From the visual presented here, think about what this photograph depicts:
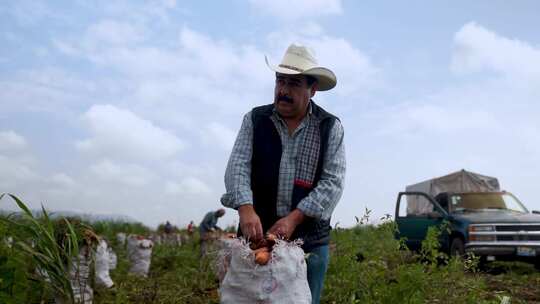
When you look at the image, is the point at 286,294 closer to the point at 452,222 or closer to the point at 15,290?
the point at 15,290

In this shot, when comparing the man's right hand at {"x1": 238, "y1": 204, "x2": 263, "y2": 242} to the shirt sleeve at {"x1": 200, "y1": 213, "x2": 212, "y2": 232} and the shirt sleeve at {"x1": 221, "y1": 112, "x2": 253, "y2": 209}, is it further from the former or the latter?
the shirt sleeve at {"x1": 200, "y1": 213, "x2": 212, "y2": 232}

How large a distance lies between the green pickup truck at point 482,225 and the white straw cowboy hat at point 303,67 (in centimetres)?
797

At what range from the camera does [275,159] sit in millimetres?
2939

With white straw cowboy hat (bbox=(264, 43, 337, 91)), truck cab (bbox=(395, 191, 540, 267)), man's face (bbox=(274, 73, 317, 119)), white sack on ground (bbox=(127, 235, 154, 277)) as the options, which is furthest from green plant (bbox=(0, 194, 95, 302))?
truck cab (bbox=(395, 191, 540, 267))

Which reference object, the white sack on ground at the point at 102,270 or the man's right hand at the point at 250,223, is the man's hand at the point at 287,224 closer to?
the man's right hand at the point at 250,223

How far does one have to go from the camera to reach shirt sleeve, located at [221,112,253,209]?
2771 millimetres

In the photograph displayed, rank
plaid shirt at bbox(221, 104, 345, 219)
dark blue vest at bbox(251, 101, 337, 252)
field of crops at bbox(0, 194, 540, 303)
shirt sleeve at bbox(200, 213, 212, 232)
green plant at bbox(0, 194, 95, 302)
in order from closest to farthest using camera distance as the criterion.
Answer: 1. plaid shirt at bbox(221, 104, 345, 219)
2. dark blue vest at bbox(251, 101, 337, 252)
3. green plant at bbox(0, 194, 95, 302)
4. field of crops at bbox(0, 194, 540, 303)
5. shirt sleeve at bbox(200, 213, 212, 232)

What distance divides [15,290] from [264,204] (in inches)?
66.1

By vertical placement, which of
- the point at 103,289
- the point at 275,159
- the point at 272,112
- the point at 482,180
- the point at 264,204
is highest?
the point at 482,180

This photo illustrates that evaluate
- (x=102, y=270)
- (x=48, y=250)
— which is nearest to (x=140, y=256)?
(x=102, y=270)

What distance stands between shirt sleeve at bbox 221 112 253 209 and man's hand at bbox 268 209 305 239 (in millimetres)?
171

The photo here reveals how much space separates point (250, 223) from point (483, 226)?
8822 millimetres

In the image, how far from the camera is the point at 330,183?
9.43 feet

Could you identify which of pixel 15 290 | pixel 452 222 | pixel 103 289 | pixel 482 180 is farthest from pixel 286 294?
pixel 482 180
